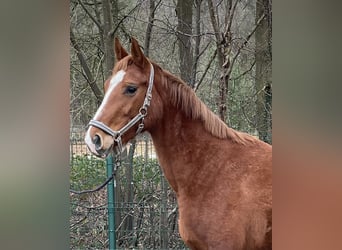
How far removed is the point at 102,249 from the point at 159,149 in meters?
0.76

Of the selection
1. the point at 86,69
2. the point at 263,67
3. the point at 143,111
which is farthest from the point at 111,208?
the point at 263,67

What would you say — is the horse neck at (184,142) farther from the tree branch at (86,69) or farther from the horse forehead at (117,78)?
the tree branch at (86,69)

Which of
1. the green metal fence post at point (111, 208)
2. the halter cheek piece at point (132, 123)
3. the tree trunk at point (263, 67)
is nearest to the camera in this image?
the halter cheek piece at point (132, 123)

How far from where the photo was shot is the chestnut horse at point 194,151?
113cm

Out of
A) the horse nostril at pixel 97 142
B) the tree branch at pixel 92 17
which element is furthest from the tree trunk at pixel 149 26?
the horse nostril at pixel 97 142

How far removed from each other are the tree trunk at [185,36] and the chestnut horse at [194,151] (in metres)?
0.49

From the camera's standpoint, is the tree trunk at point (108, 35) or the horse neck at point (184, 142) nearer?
the horse neck at point (184, 142)

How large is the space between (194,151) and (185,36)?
0.67m

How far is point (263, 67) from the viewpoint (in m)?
1.66
